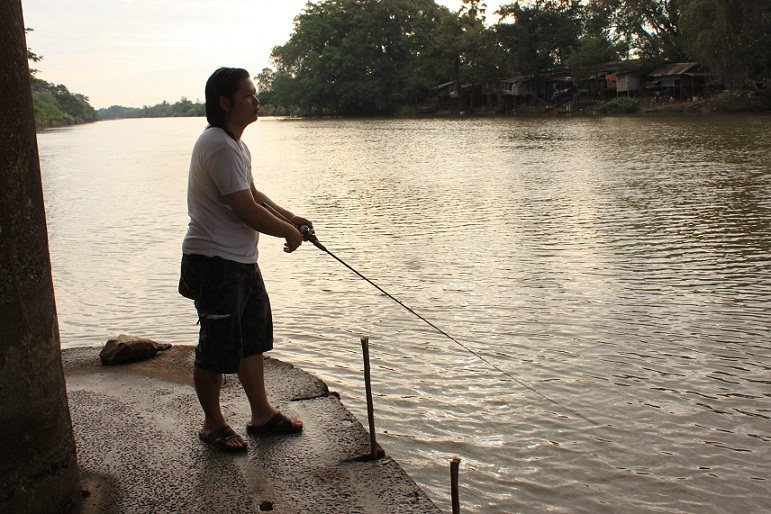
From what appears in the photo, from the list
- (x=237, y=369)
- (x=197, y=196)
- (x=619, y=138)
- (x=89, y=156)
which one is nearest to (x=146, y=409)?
(x=237, y=369)

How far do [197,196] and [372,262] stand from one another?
6.06m

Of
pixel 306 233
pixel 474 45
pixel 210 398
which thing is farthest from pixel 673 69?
pixel 210 398

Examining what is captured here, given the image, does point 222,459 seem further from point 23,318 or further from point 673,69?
point 673,69

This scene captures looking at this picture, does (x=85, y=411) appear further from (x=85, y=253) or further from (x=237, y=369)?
(x=85, y=253)

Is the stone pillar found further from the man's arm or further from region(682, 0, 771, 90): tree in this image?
region(682, 0, 771, 90): tree

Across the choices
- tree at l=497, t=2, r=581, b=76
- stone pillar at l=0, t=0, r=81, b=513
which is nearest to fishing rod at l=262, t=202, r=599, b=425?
stone pillar at l=0, t=0, r=81, b=513

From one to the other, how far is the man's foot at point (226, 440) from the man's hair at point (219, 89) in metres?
1.43

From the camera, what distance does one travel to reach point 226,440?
11.8 feet

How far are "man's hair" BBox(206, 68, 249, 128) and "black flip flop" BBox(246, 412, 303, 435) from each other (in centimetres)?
143

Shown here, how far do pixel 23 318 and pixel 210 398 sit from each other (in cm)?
108

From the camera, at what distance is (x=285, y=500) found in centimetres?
314

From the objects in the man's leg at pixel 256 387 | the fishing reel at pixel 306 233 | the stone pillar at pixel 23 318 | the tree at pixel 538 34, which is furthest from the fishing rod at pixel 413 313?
the tree at pixel 538 34

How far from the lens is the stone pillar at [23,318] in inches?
106

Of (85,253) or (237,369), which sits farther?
(85,253)
